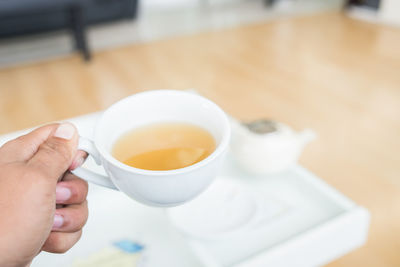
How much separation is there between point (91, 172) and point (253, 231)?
32cm

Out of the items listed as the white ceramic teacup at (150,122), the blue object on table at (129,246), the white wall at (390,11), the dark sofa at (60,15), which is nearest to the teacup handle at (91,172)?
the white ceramic teacup at (150,122)

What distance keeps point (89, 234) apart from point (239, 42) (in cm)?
199

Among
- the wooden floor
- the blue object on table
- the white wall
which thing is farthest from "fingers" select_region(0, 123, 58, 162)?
the white wall

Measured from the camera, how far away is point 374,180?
1.05m

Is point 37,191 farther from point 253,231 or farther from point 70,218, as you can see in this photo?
point 253,231

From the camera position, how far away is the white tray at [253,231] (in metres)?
0.39

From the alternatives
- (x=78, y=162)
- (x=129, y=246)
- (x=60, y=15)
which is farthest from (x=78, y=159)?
(x=60, y=15)

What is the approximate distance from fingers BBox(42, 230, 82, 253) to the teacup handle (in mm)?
65

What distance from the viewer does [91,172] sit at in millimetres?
308

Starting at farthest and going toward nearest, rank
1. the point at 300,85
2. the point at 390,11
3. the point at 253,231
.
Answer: the point at 390,11
the point at 300,85
the point at 253,231

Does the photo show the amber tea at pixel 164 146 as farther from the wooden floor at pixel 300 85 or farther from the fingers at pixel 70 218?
the wooden floor at pixel 300 85

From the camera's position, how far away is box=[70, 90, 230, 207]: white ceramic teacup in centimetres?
27

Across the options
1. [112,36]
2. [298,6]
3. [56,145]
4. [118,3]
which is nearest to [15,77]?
[112,36]

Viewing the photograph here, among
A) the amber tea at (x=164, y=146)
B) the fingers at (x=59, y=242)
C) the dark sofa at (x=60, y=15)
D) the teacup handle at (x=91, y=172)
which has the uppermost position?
the amber tea at (x=164, y=146)
